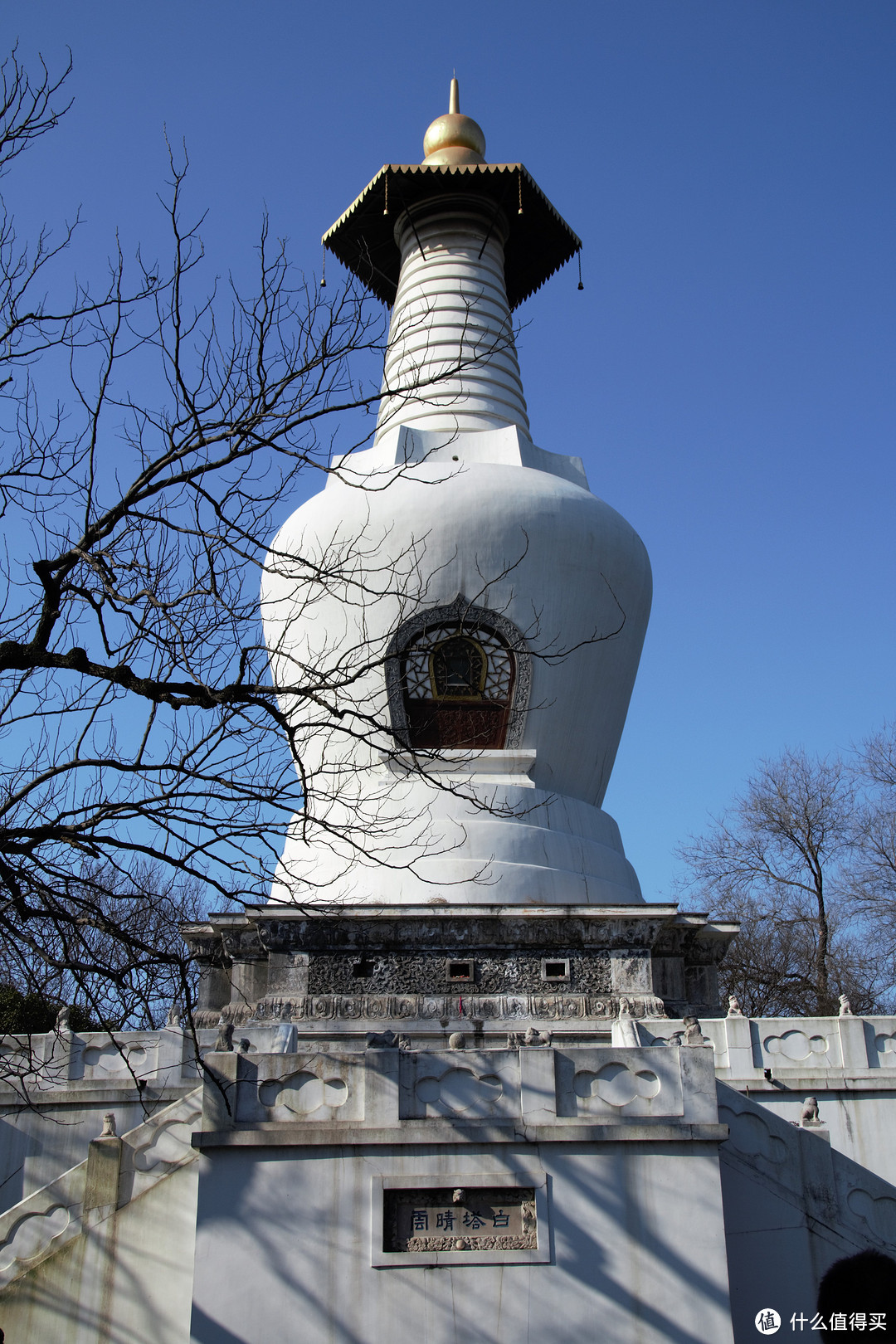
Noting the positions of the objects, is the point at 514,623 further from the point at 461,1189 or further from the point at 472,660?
the point at 461,1189

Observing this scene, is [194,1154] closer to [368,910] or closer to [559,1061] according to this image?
[559,1061]

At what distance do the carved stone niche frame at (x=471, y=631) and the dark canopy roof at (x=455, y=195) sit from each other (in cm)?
532

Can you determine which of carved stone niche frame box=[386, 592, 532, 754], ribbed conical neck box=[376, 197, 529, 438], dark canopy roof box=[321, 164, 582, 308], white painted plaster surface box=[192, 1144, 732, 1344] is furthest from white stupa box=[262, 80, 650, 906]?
white painted plaster surface box=[192, 1144, 732, 1344]

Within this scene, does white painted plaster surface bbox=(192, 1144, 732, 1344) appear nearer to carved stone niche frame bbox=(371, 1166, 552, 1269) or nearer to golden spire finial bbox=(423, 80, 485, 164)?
carved stone niche frame bbox=(371, 1166, 552, 1269)

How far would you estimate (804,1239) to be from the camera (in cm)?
665

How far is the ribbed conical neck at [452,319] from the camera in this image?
14.3 meters

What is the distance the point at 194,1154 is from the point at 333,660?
6670 mm

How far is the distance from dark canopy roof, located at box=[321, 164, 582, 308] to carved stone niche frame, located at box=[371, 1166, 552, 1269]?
38.6 feet

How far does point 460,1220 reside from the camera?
5.75 metres

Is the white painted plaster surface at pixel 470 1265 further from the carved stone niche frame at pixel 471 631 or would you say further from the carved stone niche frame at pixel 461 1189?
the carved stone niche frame at pixel 471 631

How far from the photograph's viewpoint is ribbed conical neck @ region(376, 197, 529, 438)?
1431cm

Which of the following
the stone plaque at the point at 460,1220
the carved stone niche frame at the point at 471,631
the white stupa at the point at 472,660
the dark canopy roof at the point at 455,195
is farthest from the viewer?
the dark canopy roof at the point at 455,195

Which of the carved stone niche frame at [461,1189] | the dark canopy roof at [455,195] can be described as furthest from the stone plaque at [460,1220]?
the dark canopy roof at [455,195]

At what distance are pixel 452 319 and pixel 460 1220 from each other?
11.7 metres
